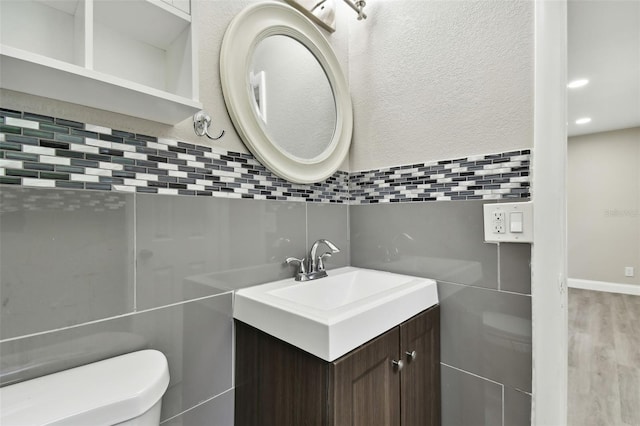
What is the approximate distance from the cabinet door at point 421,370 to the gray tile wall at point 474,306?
0.17 feet

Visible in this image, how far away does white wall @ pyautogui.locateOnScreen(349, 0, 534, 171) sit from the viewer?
3.05 feet

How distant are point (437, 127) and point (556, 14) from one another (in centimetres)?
47

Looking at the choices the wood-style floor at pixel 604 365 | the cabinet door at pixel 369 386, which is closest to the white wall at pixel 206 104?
Result: the cabinet door at pixel 369 386

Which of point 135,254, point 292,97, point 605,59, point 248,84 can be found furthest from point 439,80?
point 605,59

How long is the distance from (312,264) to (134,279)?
64 centimetres

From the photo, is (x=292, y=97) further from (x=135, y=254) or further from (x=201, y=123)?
(x=135, y=254)

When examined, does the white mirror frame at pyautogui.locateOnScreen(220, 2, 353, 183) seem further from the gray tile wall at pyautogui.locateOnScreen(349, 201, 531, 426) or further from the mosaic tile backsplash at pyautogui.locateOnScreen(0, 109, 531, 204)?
the gray tile wall at pyautogui.locateOnScreen(349, 201, 531, 426)

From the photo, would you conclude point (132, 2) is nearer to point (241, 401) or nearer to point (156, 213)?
point (156, 213)

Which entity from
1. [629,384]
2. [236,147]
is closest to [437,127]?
[236,147]

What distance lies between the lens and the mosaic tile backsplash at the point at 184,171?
1.95 feet

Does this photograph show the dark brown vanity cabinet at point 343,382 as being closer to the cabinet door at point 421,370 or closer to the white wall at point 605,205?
the cabinet door at point 421,370

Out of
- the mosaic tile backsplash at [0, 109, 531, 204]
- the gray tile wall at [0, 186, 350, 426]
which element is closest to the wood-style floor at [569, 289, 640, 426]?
the mosaic tile backsplash at [0, 109, 531, 204]

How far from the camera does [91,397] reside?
51 cm

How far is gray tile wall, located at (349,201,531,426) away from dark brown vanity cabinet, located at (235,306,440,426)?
0.10 meters
